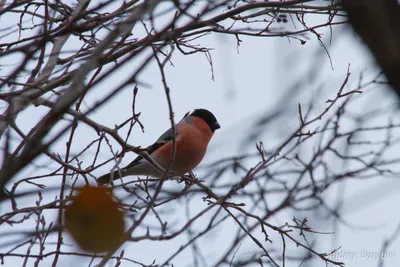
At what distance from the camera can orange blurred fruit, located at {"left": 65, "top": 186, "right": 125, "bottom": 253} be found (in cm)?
152

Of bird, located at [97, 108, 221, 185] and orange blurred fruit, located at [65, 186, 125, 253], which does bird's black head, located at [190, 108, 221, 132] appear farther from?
orange blurred fruit, located at [65, 186, 125, 253]

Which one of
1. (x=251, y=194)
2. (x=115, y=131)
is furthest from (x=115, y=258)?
(x=251, y=194)

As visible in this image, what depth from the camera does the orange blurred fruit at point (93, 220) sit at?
4.98 feet

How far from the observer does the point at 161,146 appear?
6344 millimetres

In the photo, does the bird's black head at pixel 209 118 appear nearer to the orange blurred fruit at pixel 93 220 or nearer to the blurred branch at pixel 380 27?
the orange blurred fruit at pixel 93 220

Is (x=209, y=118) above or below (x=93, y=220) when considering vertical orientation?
above

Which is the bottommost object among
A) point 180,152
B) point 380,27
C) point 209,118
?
point 380,27

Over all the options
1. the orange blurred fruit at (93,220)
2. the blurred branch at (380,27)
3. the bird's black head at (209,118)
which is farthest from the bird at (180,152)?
the blurred branch at (380,27)

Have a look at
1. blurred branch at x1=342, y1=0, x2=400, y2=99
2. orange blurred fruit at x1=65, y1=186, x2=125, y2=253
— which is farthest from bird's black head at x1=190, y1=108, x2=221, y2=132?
blurred branch at x1=342, y1=0, x2=400, y2=99

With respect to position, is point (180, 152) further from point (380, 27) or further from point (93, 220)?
point (380, 27)

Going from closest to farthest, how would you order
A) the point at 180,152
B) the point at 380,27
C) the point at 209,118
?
the point at 380,27
the point at 180,152
the point at 209,118

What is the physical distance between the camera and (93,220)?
1537mm

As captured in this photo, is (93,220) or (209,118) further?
(209,118)

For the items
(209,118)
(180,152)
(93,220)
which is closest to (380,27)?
(93,220)
